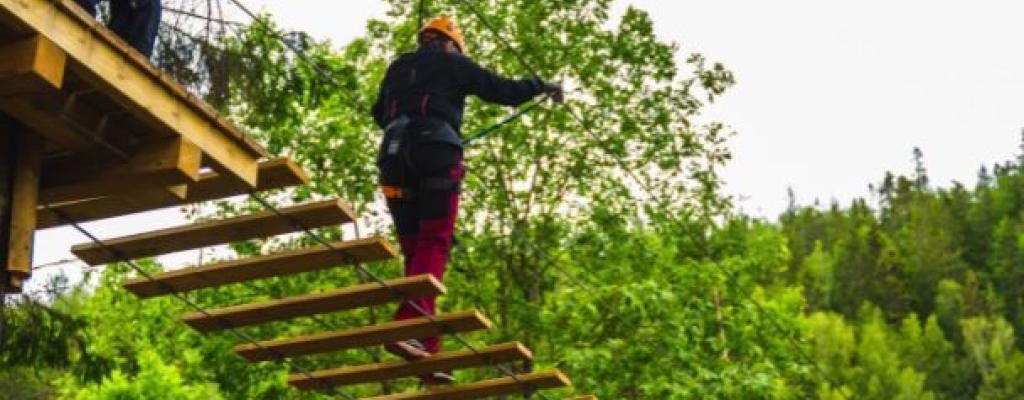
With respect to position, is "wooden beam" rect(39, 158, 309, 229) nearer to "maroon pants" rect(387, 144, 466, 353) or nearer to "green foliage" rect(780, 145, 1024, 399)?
"maroon pants" rect(387, 144, 466, 353)

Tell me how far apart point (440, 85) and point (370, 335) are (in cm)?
153

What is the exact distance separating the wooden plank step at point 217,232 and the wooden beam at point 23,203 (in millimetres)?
726

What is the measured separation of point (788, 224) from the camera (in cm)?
14800

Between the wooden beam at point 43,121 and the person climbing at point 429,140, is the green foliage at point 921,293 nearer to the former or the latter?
the person climbing at point 429,140

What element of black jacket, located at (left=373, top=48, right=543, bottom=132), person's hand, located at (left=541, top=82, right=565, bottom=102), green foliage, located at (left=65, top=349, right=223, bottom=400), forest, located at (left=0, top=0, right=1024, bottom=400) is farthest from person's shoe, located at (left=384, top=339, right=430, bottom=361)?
green foliage, located at (left=65, top=349, right=223, bottom=400)

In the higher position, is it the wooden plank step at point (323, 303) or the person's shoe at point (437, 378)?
the wooden plank step at point (323, 303)

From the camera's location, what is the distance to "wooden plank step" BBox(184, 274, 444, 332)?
22.6 feet

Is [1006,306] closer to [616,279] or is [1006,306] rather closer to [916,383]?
[916,383]

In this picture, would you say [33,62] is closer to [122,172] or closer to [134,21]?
[122,172]

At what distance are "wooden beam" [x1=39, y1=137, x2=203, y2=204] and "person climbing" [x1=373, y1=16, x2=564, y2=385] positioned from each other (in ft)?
6.42

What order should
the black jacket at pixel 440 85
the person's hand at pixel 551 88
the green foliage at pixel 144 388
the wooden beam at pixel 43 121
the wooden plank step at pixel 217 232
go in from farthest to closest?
the green foliage at pixel 144 388 → the person's hand at pixel 551 88 → the black jacket at pixel 440 85 → the wooden plank step at pixel 217 232 → the wooden beam at pixel 43 121

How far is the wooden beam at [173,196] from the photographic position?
6395 millimetres

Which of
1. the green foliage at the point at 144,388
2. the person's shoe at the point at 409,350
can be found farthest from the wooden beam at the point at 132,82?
the green foliage at the point at 144,388

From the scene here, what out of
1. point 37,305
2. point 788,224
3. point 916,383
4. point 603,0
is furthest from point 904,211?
point 37,305
